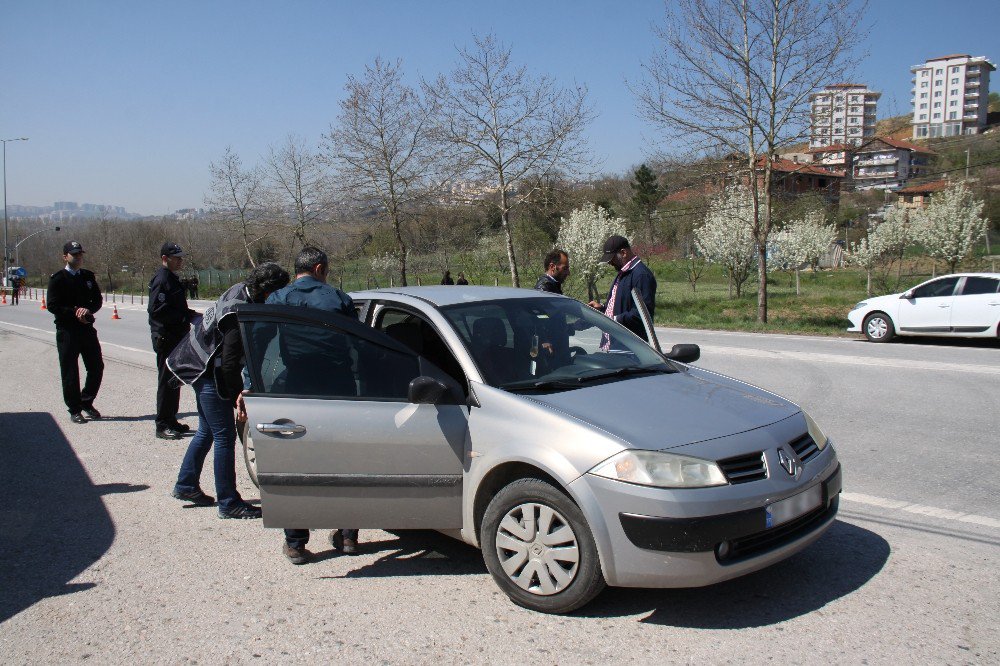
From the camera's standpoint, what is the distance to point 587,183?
84.1 ft

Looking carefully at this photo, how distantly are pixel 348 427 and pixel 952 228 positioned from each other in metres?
41.8

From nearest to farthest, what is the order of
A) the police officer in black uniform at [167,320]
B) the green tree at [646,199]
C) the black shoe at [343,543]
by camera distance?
the black shoe at [343,543], the police officer in black uniform at [167,320], the green tree at [646,199]

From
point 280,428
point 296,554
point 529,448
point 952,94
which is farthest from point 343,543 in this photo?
point 952,94

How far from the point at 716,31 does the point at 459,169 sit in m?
9.15

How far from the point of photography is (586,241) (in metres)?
37.2

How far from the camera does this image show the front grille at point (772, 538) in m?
3.49

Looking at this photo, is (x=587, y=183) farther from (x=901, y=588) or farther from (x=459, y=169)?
(x=901, y=588)

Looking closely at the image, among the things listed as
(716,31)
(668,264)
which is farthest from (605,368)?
(668,264)

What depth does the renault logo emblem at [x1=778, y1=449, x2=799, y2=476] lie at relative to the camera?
12.0 ft

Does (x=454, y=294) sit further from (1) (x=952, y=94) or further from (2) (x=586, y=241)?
(1) (x=952, y=94)

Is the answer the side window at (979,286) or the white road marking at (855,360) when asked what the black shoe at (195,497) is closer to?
the white road marking at (855,360)

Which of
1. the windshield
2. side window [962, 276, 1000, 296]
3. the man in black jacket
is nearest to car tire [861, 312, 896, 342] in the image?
side window [962, 276, 1000, 296]

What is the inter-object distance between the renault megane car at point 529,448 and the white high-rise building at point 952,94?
18541cm

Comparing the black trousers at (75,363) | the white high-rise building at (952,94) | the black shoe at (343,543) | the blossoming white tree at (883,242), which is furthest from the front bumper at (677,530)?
the white high-rise building at (952,94)
